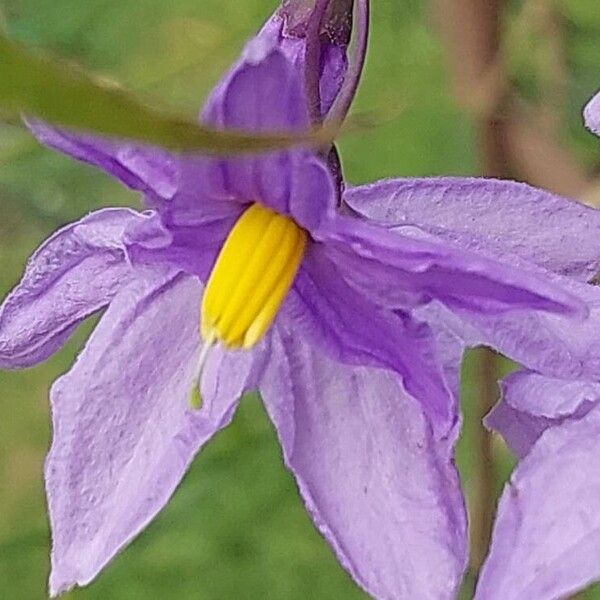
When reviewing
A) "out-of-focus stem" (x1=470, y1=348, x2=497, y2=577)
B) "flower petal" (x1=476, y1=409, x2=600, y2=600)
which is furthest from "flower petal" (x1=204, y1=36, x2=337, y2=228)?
"out-of-focus stem" (x1=470, y1=348, x2=497, y2=577)

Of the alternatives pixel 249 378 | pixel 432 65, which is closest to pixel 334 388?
pixel 249 378

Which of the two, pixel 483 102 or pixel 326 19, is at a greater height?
pixel 326 19

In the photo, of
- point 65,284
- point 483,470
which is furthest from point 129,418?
point 483,470

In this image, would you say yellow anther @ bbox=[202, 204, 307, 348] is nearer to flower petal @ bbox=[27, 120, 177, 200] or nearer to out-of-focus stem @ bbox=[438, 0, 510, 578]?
flower petal @ bbox=[27, 120, 177, 200]

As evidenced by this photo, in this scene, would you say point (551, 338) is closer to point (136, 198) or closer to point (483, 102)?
point (483, 102)

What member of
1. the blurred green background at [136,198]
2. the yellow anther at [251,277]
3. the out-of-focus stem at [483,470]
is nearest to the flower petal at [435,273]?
the yellow anther at [251,277]

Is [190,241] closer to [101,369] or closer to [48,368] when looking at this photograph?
[101,369]
